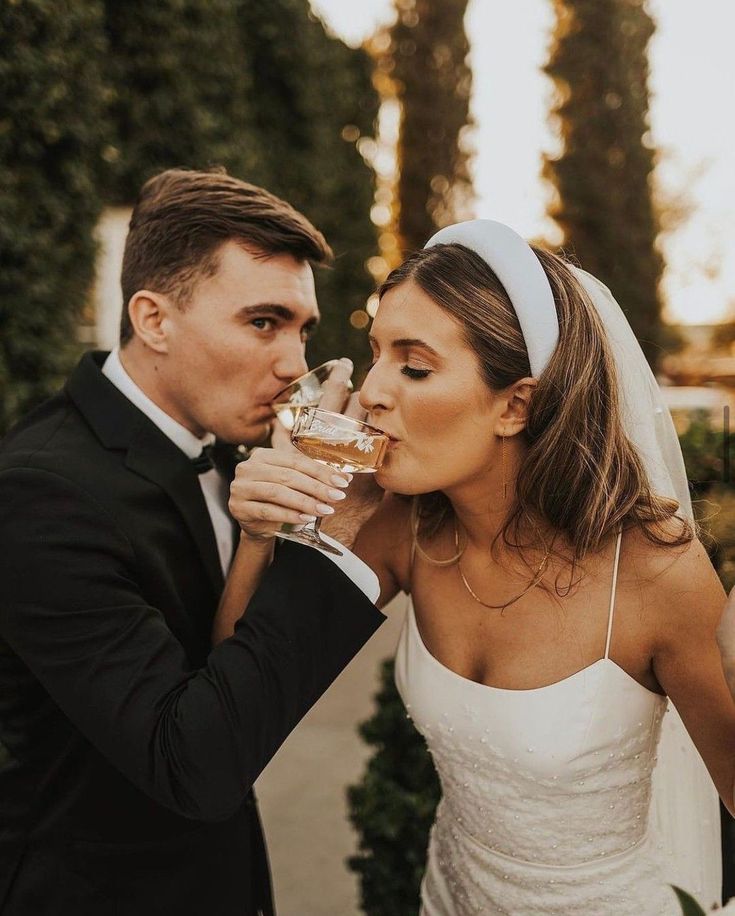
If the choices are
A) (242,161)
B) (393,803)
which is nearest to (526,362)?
(393,803)

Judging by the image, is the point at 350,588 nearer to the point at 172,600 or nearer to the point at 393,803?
the point at 172,600

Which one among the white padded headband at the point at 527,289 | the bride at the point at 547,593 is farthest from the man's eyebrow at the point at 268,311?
the white padded headband at the point at 527,289

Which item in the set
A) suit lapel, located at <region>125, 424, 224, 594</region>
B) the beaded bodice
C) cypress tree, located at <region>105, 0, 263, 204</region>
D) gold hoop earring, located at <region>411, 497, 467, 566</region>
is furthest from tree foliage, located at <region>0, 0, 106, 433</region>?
the beaded bodice

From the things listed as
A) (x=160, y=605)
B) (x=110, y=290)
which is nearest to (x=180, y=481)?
(x=160, y=605)

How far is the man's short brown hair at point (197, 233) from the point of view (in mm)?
2277

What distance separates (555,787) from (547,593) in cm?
47

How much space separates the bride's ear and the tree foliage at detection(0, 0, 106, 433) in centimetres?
362

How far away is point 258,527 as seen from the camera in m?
1.80

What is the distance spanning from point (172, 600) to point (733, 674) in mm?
1224

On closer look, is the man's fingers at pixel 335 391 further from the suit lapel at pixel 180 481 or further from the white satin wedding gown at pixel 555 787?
the white satin wedding gown at pixel 555 787

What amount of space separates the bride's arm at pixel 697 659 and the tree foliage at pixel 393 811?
4.10ft

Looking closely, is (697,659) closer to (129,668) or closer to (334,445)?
(334,445)

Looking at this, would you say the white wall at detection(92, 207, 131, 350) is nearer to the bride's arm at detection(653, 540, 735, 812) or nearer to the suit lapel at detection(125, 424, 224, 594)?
the suit lapel at detection(125, 424, 224, 594)

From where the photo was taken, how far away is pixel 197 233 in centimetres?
228
